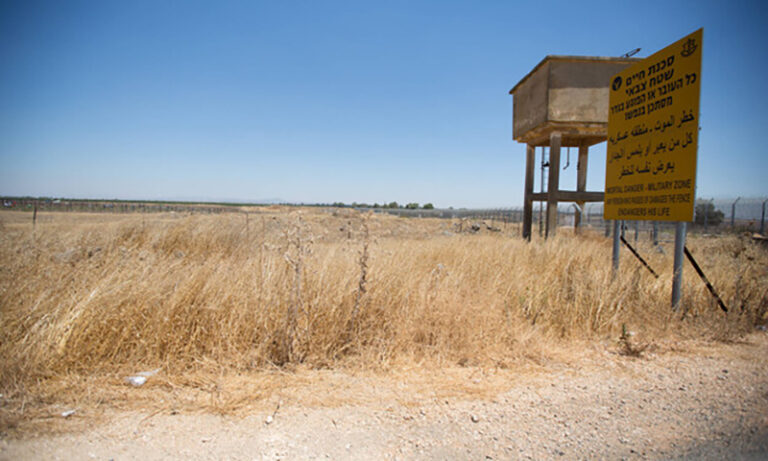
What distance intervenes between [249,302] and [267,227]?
512 cm

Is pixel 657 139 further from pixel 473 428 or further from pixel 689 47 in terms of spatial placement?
pixel 473 428

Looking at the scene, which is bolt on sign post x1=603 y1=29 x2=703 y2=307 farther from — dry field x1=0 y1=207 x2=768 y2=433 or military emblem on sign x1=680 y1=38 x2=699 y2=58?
dry field x1=0 y1=207 x2=768 y2=433

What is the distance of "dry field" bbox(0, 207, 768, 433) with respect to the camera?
2805mm

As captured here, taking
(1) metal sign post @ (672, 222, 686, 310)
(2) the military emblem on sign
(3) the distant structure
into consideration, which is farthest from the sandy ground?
(3) the distant structure

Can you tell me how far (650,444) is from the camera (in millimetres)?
2277

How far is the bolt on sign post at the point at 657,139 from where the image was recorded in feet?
14.9

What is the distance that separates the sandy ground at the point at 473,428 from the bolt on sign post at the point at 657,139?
2476 mm

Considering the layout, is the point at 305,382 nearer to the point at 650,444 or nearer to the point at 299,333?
the point at 299,333

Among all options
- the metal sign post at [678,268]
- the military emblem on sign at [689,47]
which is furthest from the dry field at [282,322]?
the military emblem on sign at [689,47]

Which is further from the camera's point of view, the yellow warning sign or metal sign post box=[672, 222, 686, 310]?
metal sign post box=[672, 222, 686, 310]

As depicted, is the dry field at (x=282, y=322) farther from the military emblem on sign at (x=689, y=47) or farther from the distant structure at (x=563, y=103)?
the distant structure at (x=563, y=103)

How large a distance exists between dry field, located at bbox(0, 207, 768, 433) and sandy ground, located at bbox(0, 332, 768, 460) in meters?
0.23

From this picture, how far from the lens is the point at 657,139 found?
5016mm

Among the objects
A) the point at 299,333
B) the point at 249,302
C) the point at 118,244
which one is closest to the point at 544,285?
the point at 299,333
